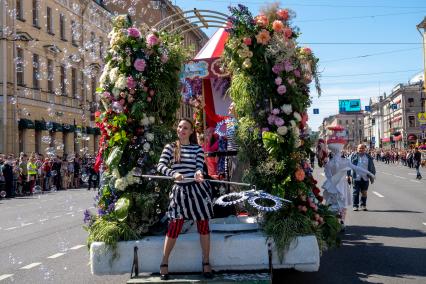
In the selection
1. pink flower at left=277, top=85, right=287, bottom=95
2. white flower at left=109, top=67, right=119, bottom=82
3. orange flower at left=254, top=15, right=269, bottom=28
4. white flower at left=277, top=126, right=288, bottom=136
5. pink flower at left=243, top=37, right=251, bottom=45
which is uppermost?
orange flower at left=254, top=15, right=269, bottom=28

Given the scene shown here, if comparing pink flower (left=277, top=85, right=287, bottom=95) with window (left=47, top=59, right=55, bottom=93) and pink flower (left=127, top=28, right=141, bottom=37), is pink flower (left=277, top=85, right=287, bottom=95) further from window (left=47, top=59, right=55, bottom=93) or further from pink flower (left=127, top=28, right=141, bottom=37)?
window (left=47, top=59, right=55, bottom=93)

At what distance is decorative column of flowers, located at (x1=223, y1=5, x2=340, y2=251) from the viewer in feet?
21.8

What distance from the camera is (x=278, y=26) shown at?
678 cm

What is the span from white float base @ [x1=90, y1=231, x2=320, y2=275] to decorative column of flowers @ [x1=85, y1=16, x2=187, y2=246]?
1.33 feet

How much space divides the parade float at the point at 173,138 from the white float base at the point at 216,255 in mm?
13

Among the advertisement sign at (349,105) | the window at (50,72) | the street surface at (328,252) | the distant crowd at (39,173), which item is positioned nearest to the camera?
the street surface at (328,252)

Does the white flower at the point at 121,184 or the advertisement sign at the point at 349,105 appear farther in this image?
the advertisement sign at the point at 349,105

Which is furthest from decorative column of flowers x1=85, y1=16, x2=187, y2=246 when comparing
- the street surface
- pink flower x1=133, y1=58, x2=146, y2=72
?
the street surface

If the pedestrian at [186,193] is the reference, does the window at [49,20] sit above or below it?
above

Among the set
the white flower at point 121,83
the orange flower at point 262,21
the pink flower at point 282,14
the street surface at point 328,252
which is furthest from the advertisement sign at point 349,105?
the white flower at point 121,83

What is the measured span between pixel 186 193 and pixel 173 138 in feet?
4.17

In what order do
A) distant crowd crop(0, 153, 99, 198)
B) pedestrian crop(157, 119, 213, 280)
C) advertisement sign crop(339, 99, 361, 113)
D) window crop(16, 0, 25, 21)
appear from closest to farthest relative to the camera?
pedestrian crop(157, 119, 213, 280) < distant crowd crop(0, 153, 99, 198) < window crop(16, 0, 25, 21) < advertisement sign crop(339, 99, 361, 113)

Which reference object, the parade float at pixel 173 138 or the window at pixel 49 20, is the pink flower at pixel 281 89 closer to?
the parade float at pixel 173 138

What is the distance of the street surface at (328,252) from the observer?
25.1ft
